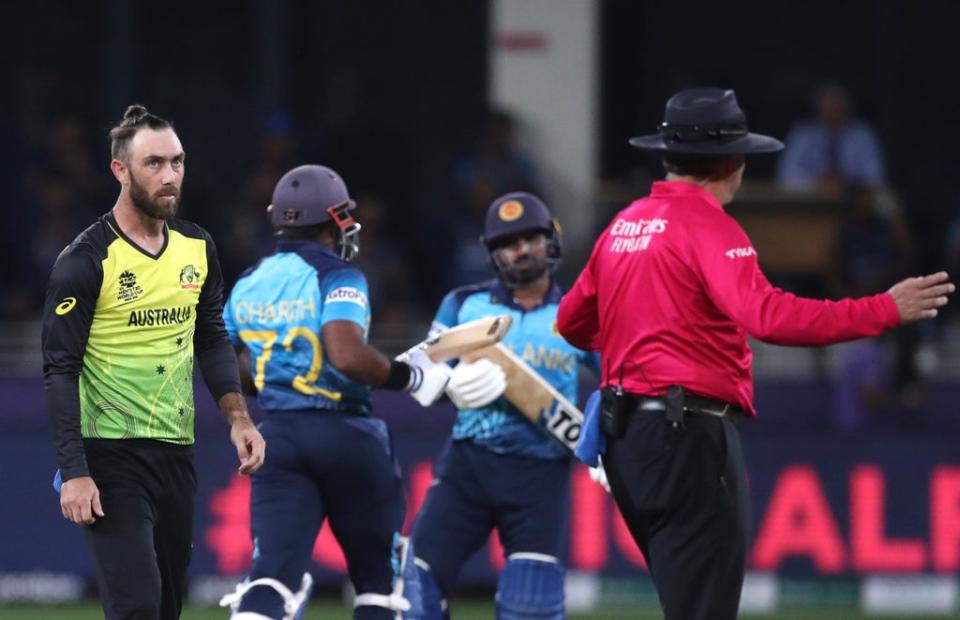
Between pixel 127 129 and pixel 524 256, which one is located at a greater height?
pixel 127 129

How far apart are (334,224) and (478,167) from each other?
670 centimetres

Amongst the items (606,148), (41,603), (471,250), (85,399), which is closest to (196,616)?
(41,603)

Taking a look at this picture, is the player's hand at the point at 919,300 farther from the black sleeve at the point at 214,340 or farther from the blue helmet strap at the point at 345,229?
the blue helmet strap at the point at 345,229

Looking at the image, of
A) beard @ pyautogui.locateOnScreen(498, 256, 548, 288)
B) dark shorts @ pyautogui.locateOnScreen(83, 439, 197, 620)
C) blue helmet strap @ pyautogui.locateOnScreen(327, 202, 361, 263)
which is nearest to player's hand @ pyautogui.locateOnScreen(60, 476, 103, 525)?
dark shorts @ pyautogui.locateOnScreen(83, 439, 197, 620)

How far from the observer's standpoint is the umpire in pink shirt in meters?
6.35

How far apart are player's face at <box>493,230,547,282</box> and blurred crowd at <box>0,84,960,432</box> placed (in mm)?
4720

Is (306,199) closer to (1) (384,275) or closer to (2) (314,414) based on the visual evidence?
(2) (314,414)

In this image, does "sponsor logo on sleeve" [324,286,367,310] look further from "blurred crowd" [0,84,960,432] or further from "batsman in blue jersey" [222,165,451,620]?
"blurred crowd" [0,84,960,432]

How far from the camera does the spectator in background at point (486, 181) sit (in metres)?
14.0

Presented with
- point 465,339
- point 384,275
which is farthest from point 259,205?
point 465,339

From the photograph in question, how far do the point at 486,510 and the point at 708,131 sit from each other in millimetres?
2474

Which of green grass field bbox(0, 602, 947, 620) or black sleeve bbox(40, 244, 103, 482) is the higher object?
black sleeve bbox(40, 244, 103, 482)

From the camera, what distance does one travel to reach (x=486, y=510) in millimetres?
8367

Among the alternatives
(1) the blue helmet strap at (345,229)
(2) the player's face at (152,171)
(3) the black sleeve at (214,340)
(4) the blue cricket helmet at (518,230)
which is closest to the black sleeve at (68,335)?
(2) the player's face at (152,171)
